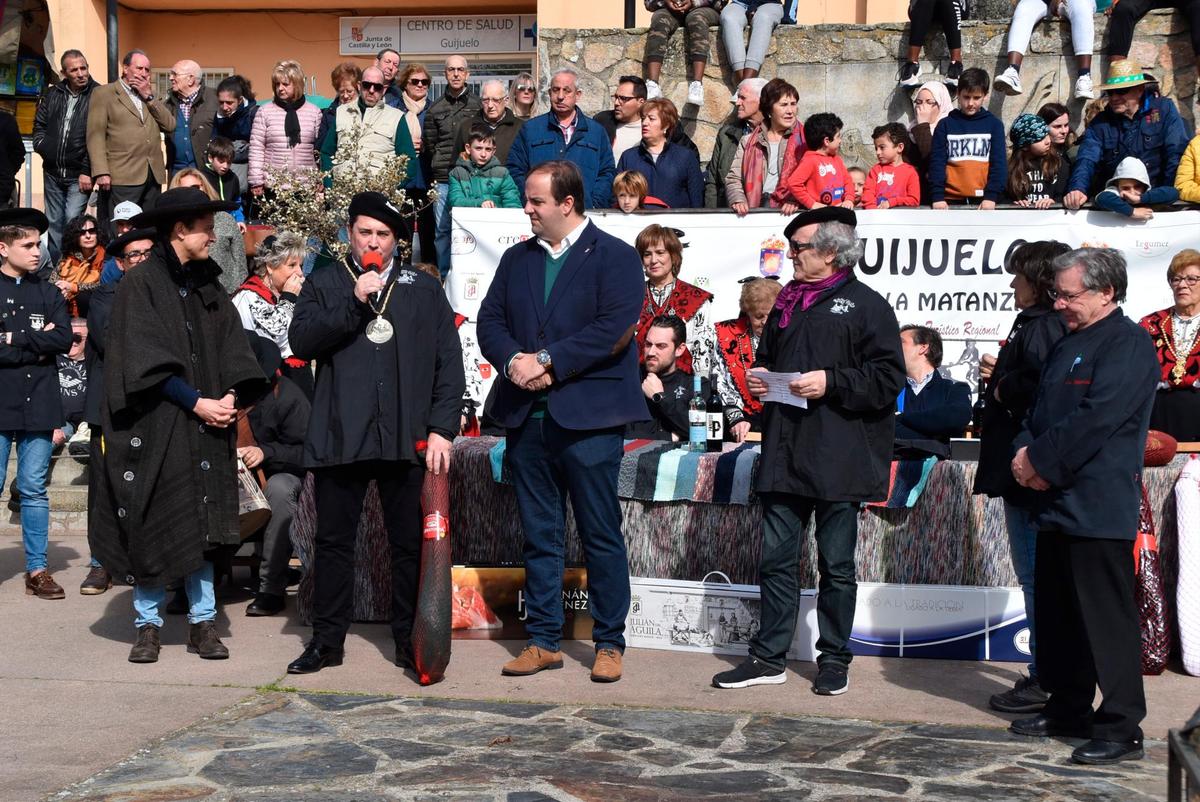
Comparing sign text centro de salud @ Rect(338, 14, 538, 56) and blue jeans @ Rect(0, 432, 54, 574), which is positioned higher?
sign text centro de salud @ Rect(338, 14, 538, 56)

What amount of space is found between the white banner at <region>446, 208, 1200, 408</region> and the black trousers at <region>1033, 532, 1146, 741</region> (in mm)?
4534

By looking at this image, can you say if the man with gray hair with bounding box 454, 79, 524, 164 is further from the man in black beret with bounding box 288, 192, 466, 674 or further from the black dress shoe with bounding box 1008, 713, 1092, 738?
the black dress shoe with bounding box 1008, 713, 1092, 738

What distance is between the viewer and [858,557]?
22.2ft

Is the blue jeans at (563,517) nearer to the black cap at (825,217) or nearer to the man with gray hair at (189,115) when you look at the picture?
the black cap at (825,217)

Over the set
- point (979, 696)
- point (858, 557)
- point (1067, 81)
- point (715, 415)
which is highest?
point (1067, 81)

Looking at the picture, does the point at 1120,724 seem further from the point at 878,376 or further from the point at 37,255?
the point at 37,255

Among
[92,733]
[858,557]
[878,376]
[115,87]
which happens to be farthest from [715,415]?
[115,87]

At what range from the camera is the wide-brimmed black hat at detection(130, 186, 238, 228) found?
20.8ft

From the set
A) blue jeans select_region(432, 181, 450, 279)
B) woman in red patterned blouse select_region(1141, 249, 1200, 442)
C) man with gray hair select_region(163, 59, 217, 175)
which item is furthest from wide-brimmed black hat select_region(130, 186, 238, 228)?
man with gray hair select_region(163, 59, 217, 175)

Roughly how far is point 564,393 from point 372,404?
812 millimetres

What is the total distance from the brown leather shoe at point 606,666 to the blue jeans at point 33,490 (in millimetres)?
3504

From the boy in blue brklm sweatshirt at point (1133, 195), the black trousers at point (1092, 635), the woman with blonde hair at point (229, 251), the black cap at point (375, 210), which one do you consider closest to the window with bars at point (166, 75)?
the woman with blonde hair at point (229, 251)

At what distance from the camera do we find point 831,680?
6004 millimetres

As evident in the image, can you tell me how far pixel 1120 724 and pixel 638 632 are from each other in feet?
7.88
